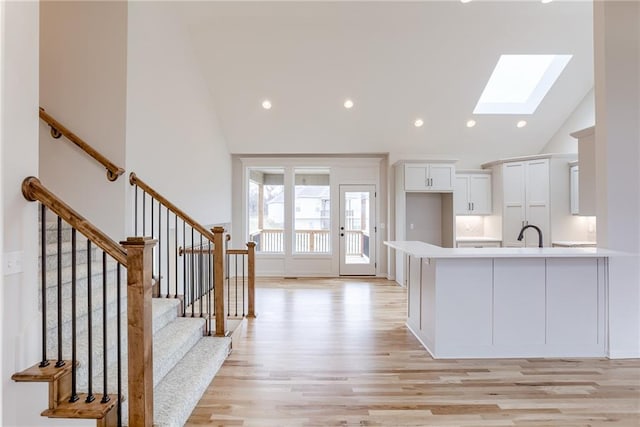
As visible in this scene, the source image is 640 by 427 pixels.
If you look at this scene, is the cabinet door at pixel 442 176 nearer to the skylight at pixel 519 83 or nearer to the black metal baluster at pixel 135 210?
the skylight at pixel 519 83

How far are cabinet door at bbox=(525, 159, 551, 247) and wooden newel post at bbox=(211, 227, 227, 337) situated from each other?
5550mm

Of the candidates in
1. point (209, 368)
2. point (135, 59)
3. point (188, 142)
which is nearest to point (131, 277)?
point (209, 368)

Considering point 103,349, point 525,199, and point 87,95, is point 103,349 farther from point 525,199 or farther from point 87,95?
point 525,199

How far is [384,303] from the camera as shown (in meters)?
5.46

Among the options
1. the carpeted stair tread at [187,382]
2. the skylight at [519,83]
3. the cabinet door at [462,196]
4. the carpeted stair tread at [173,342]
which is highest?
the skylight at [519,83]

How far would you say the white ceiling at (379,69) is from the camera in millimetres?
4832

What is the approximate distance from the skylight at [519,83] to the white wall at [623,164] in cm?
256

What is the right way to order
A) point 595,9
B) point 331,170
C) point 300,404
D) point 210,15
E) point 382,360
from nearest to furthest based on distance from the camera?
1. point 300,404
2. point 382,360
3. point 595,9
4. point 210,15
5. point 331,170

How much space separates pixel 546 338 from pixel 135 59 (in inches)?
196

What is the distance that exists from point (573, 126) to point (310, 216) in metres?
5.31

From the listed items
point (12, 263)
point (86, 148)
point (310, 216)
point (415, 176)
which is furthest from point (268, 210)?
point (12, 263)

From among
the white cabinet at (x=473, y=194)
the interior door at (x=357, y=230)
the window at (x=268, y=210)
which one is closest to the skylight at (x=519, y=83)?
the white cabinet at (x=473, y=194)

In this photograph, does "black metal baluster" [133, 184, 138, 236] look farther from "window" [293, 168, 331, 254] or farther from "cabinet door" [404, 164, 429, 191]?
"cabinet door" [404, 164, 429, 191]

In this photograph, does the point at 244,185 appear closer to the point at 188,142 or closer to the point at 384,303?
the point at 188,142
